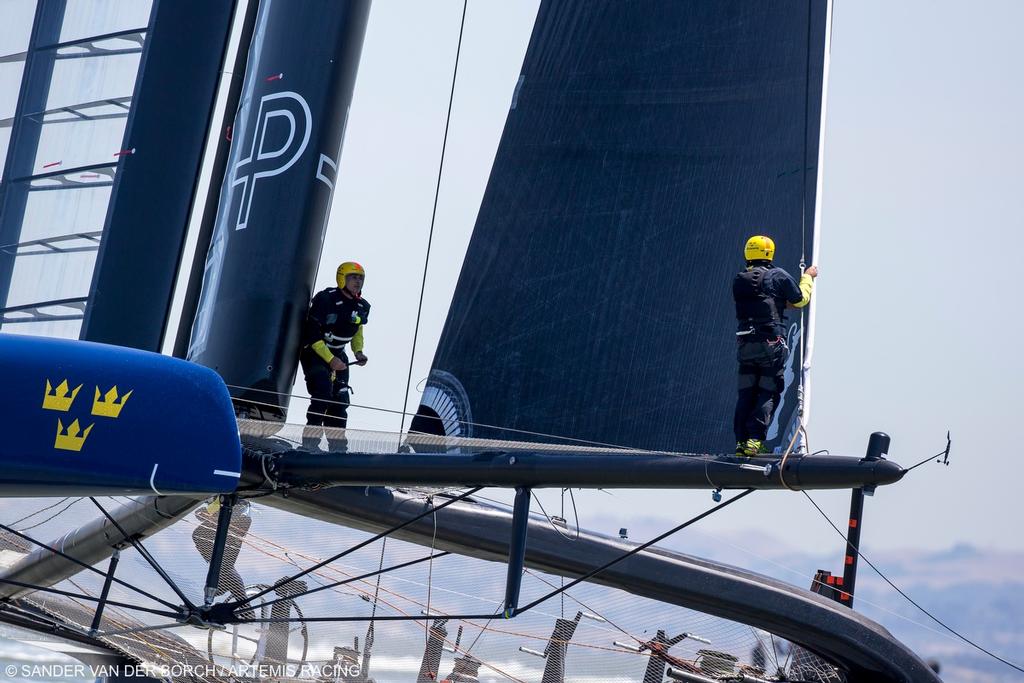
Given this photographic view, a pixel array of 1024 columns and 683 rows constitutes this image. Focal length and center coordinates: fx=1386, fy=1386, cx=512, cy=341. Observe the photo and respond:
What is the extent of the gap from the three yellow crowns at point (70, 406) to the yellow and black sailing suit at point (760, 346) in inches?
86.7

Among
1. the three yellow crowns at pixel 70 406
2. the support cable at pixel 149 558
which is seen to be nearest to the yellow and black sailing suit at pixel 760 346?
the support cable at pixel 149 558

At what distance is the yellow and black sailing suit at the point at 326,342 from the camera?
6.12 m

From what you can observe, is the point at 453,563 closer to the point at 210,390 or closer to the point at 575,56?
the point at 210,390

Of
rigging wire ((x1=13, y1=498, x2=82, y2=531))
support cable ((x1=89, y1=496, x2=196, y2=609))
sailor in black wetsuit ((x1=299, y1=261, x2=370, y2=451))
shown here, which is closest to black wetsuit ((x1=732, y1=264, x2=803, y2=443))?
sailor in black wetsuit ((x1=299, y1=261, x2=370, y2=451))

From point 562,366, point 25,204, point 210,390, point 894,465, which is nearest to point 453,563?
point 562,366

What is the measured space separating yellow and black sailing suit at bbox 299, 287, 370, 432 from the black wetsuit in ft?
6.09

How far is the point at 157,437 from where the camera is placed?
4199mm

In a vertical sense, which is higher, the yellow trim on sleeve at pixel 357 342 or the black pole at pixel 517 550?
the yellow trim on sleeve at pixel 357 342

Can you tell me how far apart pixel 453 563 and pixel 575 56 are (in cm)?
228

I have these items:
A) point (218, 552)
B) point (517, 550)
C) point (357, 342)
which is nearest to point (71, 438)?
point (218, 552)

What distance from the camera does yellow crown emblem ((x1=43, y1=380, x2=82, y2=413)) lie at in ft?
13.3

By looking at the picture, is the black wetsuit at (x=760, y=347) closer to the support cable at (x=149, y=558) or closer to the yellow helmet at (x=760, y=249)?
the yellow helmet at (x=760, y=249)

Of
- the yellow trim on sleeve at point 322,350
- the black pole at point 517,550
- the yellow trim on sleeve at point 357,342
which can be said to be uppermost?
the yellow trim on sleeve at point 357,342

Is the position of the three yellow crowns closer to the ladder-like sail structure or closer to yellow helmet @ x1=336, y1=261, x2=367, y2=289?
the ladder-like sail structure
